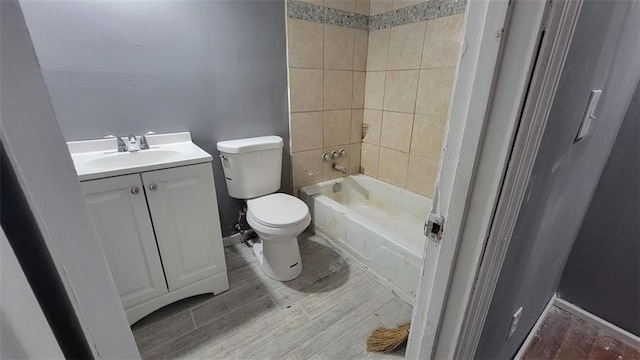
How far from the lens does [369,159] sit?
2416 mm

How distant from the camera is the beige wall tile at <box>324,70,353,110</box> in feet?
6.77

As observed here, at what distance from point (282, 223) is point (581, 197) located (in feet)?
4.30

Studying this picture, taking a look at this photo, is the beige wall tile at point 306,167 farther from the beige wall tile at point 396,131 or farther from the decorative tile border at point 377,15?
the decorative tile border at point 377,15

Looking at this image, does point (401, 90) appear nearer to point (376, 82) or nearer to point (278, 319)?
point (376, 82)

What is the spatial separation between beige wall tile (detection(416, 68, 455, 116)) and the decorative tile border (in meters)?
0.33

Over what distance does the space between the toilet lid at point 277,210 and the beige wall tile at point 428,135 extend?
96 centimetres

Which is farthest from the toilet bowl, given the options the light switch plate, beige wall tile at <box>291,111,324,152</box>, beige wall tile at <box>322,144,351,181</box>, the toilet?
the light switch plate

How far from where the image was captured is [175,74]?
1.51m

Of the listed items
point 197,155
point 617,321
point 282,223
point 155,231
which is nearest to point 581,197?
point 617,321

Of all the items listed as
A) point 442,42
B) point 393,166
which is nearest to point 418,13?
Answer: point 442,42

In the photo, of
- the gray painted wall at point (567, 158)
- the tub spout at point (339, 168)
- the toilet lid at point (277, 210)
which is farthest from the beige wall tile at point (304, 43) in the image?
the gray painted wall at point (567, 158)

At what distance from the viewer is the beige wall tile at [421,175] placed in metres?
1.94

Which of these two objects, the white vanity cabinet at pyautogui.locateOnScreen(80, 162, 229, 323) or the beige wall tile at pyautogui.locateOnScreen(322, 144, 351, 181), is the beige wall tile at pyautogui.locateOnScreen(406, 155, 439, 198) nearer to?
the beige wall tile at pyautogui.locateOnScreen(322, 144, 351, 181)

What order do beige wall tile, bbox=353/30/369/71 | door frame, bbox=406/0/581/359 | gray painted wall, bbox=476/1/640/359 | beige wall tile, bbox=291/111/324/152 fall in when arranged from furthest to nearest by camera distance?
beige wall tile, bbox=353/30/369/71
beige wall tile, bbox=291/111/324/152
gray painted wall, bbox=476/1/640/359
door frame, bbox=406/0/581/359
